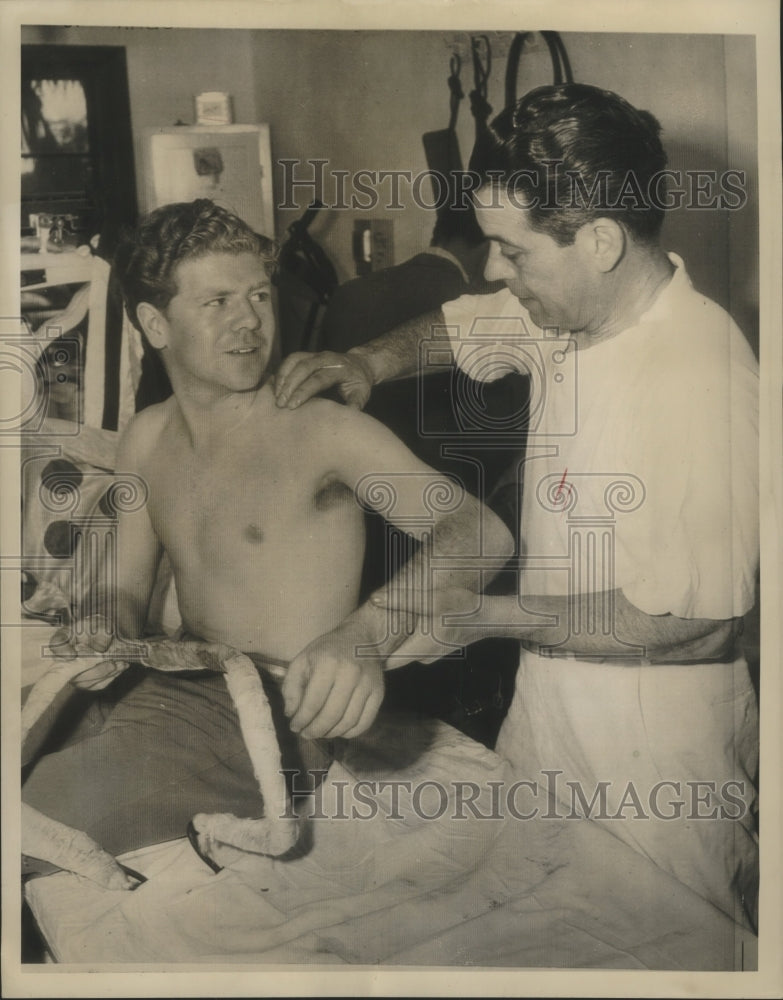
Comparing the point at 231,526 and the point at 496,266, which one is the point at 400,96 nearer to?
the point at 496,266

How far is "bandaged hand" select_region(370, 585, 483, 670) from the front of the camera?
2.42 meters

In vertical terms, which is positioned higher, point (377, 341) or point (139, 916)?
point (377, 341)

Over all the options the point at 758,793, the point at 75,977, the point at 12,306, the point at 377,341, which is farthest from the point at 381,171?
the point at 75,977

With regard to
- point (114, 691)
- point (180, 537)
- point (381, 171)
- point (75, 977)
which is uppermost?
point (381, 171)

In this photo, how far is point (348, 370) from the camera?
8.00ft

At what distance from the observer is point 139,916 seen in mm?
2461

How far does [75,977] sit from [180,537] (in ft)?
3.63

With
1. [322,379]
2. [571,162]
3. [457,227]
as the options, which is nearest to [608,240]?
[571,162]

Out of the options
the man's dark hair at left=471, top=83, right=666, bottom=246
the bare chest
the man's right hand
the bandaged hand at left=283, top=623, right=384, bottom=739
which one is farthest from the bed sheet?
the man's dark hair at left=471, top=83, right=666, bottom=246

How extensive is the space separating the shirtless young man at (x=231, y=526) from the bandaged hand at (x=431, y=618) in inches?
1.2

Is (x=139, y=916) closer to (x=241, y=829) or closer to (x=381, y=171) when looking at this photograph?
(x=241, y=829)

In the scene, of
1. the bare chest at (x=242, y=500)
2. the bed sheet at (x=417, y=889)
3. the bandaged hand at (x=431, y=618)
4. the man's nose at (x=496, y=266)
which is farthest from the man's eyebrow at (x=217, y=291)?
the bed sheet at (x=417, y=889)

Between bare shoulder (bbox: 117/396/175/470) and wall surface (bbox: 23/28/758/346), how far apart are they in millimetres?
516

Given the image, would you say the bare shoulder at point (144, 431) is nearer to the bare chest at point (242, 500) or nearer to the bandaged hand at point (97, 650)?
the bare chest at point (242, 500)
